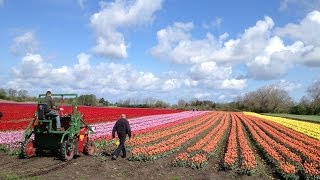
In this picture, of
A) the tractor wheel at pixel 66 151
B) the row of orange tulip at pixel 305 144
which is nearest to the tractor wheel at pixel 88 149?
the tractor wheel at pixel 66 151

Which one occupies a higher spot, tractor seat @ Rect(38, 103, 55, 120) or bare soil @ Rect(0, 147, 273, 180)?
tractor seat @ Rect(38, 103, 55, 120)

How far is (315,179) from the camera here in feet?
47.7

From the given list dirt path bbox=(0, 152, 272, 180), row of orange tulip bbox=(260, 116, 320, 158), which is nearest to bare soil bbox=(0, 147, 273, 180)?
dirt path bbox=(0, 152, 272, 180)

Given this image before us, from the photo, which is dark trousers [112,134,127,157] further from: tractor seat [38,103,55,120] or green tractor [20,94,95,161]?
tractor seat [38,103,55,120]

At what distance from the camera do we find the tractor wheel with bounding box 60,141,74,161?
15.6 meters

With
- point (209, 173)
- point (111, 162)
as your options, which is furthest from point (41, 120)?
point (209, 173)

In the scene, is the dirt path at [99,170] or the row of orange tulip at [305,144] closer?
the dirt path at [99,170]

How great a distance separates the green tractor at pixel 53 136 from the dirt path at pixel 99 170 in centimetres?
36

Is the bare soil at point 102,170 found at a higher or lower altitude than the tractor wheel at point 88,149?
lower

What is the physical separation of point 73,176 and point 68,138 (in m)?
3.08

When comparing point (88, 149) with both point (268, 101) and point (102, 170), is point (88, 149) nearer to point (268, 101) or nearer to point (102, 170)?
point (102, 170)

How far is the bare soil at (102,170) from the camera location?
13539 millimetres

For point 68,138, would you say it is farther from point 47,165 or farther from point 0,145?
point 0,145

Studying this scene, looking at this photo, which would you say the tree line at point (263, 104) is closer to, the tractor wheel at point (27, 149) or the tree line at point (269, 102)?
the tree line at point (269, 102)
